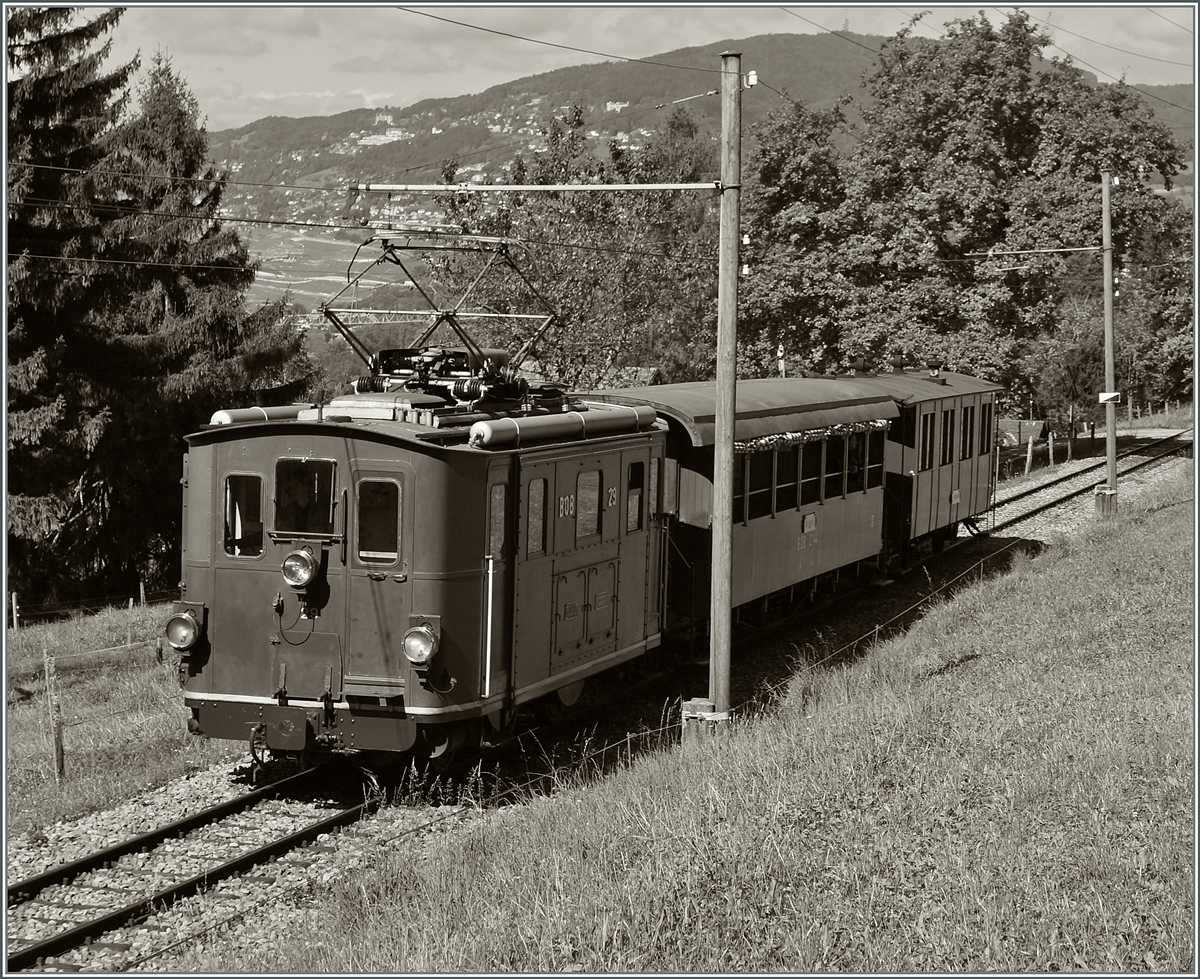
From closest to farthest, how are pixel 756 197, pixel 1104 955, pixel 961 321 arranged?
pixel 1104 955 → pixel 961 321 → pixel 756 197

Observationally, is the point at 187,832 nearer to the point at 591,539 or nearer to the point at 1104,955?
the point at 591,539

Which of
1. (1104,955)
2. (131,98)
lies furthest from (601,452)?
(131,98)

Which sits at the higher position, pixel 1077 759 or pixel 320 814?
pixel 1077 759

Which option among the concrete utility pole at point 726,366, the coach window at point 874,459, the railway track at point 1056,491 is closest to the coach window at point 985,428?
the railway track at point 1056,491

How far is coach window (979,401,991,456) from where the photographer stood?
24172 mm

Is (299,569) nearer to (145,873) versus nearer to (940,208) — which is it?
(145,873)

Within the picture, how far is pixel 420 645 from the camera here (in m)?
9.67

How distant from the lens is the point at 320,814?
10055mm

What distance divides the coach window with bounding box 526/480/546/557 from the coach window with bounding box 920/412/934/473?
1099 centimetres

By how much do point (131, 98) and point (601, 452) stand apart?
59.5 ft

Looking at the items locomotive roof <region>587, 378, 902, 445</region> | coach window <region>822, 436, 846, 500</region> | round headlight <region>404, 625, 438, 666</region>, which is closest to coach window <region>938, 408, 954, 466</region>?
locomotive roof <region>587, 378, 902, 445</region>

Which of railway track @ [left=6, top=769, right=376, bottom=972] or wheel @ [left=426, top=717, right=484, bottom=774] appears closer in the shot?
railway track @ [left=6, top=769, right=376, bottom=972]

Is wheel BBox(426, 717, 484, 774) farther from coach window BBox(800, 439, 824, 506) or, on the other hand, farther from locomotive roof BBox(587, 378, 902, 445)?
coach window BBox(800, 439, 824, 506)

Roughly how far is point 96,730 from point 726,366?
6873 mm
